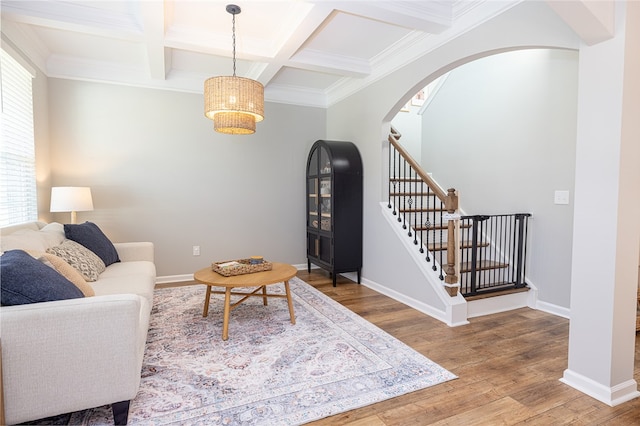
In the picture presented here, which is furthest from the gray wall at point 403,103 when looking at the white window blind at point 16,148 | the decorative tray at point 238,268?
the white window blind at point 16,148

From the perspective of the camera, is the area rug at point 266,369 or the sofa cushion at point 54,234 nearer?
the area rug at point 266,369

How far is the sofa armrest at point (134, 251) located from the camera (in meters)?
3.54

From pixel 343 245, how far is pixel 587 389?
268 cm

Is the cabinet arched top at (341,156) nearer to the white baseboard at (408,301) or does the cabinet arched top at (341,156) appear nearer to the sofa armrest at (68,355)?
the white baseboard at (408,301)

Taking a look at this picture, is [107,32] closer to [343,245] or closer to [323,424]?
[343,245]

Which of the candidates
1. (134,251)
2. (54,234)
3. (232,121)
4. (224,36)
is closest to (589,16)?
(232,121)

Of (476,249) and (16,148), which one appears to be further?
(476,249)

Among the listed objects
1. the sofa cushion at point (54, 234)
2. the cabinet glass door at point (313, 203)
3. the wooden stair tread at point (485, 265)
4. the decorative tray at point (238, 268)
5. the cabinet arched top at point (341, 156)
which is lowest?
the wooden stair tread at point (485, 265)

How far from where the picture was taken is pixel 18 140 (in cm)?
311

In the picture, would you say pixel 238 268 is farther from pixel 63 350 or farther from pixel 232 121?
pixel 63 350

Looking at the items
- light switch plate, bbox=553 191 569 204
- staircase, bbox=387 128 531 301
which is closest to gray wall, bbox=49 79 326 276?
staircase, bbox=387 128 531 301

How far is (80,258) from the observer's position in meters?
2.71

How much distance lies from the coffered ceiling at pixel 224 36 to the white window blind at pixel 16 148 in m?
0.33

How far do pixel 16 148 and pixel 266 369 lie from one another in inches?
117
